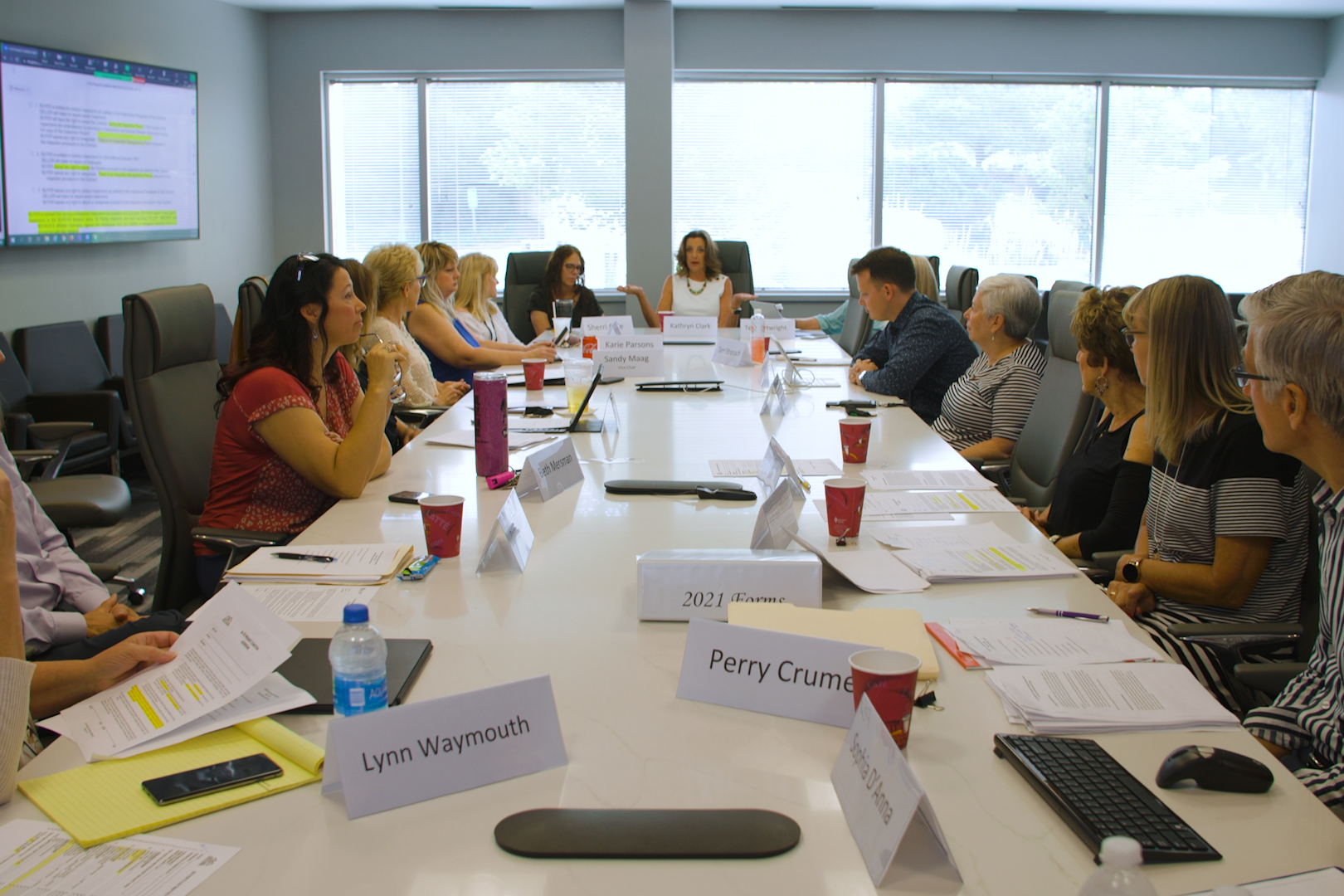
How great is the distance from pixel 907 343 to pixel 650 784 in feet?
9.44

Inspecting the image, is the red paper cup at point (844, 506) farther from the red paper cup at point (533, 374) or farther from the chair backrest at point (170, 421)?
the red paper cup at point (533, 374)

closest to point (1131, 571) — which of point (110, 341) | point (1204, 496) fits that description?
point (1204, 496)

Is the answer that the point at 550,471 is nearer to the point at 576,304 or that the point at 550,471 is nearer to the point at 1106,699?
the point at 1106,699

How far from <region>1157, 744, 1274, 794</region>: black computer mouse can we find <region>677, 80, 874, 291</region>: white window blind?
668 centimetres

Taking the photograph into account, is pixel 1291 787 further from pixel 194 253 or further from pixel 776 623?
pixel 194 253

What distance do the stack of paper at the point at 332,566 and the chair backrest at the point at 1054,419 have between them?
1.74m

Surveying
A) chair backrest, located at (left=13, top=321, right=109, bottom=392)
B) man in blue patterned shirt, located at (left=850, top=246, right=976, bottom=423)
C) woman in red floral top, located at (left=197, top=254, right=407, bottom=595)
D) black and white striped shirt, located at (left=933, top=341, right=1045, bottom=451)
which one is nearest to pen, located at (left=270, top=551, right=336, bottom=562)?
woman in red floral top, located at (left=197, top=254, right=407, bottom=595)

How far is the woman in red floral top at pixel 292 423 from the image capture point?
6.54 ft

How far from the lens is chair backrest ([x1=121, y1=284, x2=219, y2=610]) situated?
215cm

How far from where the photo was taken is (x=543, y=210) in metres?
7.39

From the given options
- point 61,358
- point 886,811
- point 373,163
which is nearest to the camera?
point 886,811

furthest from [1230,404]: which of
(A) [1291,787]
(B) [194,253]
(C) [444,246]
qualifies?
(B) [194,253]

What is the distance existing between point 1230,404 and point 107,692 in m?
1.80

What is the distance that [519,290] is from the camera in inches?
239
